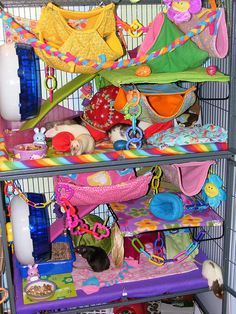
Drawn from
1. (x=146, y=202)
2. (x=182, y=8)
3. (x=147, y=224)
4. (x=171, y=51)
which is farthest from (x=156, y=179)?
(x=182, y=8)

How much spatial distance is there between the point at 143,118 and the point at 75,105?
16.4 inches

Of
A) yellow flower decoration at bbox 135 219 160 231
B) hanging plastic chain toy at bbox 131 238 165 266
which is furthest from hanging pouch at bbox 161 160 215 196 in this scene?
hanging plastic chain toy at bbox 131 238 165 266

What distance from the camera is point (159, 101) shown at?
1.53m

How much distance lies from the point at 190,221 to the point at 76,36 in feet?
2.42

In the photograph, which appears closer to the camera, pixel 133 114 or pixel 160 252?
pixel 133 114

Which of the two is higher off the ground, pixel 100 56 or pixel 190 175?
pixel 100 56

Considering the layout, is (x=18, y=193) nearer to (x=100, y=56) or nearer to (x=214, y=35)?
(x=100, y=56)

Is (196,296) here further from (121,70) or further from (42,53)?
(42,53)

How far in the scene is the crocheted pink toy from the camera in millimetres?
1396

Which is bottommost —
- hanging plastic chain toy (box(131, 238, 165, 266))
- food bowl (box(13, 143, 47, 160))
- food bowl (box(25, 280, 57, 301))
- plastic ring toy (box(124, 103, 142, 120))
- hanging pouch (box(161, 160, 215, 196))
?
food bowl (box(25, 280, 57, 301))

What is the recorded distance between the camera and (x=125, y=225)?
1564 millimetres

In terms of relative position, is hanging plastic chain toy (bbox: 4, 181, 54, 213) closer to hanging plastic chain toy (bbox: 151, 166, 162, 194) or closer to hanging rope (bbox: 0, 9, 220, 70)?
hanging plastic chain toy (bbox: 151, 166, 162, 194)

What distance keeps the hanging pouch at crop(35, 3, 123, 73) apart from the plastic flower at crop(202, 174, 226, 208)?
549 millimetres

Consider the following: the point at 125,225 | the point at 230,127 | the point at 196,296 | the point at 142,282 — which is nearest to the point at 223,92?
the point at 230,127
